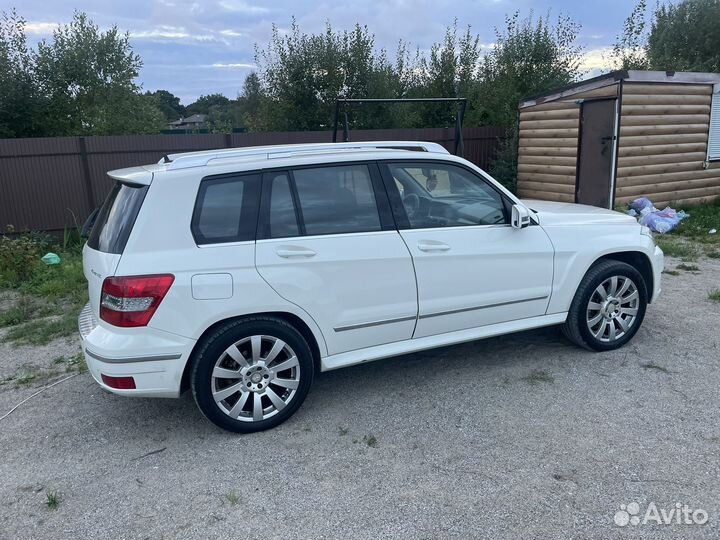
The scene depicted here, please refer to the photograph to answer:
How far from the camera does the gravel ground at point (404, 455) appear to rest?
2840 millimetres

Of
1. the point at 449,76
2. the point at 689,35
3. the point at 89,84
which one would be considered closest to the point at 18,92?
the point at 89,84

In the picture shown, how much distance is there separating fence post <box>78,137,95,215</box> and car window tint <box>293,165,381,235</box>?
825 cm

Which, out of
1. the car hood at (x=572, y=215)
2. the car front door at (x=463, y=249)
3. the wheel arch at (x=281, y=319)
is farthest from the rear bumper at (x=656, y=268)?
the wheel arch at (x=281, y=319)

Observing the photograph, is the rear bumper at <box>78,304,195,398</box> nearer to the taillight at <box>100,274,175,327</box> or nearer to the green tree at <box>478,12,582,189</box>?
the taillight at <box>100,274,175,327</box>

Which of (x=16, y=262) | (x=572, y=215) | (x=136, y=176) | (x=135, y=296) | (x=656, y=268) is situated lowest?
(x=16, y=262)

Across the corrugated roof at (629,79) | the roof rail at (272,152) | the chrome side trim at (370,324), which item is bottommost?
the chrome side trim at (370,324)

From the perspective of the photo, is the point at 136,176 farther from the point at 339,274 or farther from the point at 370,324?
the point at 370,324

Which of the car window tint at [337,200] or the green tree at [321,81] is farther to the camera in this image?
the green tree at [321,81]

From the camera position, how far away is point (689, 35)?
1953 centimetres

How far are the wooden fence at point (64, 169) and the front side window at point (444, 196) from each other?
8.01m

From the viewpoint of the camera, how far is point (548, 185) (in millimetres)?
12242

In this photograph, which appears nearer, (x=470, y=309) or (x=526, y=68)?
(x=470, y=309)

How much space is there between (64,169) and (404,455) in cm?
955

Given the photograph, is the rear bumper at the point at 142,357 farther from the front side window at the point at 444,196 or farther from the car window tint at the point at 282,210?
the front side window at the point at 444,196
